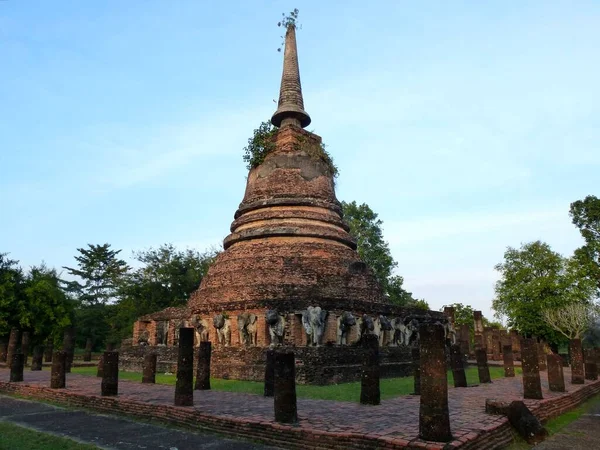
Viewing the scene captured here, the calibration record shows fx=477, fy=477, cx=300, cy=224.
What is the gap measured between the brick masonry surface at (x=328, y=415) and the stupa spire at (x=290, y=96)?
14.1 meters

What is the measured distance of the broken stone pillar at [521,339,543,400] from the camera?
376 inches

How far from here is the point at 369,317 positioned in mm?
15594

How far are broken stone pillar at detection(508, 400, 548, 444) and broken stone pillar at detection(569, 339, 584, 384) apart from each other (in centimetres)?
765

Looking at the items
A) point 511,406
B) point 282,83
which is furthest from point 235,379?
point 282,83

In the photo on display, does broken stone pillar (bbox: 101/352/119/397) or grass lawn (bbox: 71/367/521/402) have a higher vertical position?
broken stone pillar (bbox: 101/352/119/397)

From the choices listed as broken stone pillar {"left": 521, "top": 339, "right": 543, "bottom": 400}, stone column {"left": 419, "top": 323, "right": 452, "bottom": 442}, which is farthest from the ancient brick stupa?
stone column {"left": 419, "top": 323, "right": 452, "bottom": 442}

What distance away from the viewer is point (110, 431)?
7336 millimetres

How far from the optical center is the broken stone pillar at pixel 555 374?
11.2 meters

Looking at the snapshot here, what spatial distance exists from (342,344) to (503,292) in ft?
76.2

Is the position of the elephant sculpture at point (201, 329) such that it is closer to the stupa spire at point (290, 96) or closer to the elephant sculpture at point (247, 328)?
the elephant sculpture at point (247, 328)

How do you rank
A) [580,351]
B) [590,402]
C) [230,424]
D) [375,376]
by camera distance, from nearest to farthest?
1. [230,424]
2. [375,376]
3. [590,402]
4. [580,351]

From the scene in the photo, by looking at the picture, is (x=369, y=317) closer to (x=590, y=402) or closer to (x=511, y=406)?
(x=590, y=402)

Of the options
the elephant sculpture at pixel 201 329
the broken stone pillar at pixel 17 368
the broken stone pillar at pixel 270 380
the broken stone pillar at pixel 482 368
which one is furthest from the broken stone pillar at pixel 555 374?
the broken stone pillar at pixel 17 368

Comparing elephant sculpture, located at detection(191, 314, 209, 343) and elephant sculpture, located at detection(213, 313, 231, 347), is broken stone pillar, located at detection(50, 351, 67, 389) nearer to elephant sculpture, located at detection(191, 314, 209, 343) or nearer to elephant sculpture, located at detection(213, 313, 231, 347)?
elephant sculpture, located at detection(213, 313, 231, 347)
